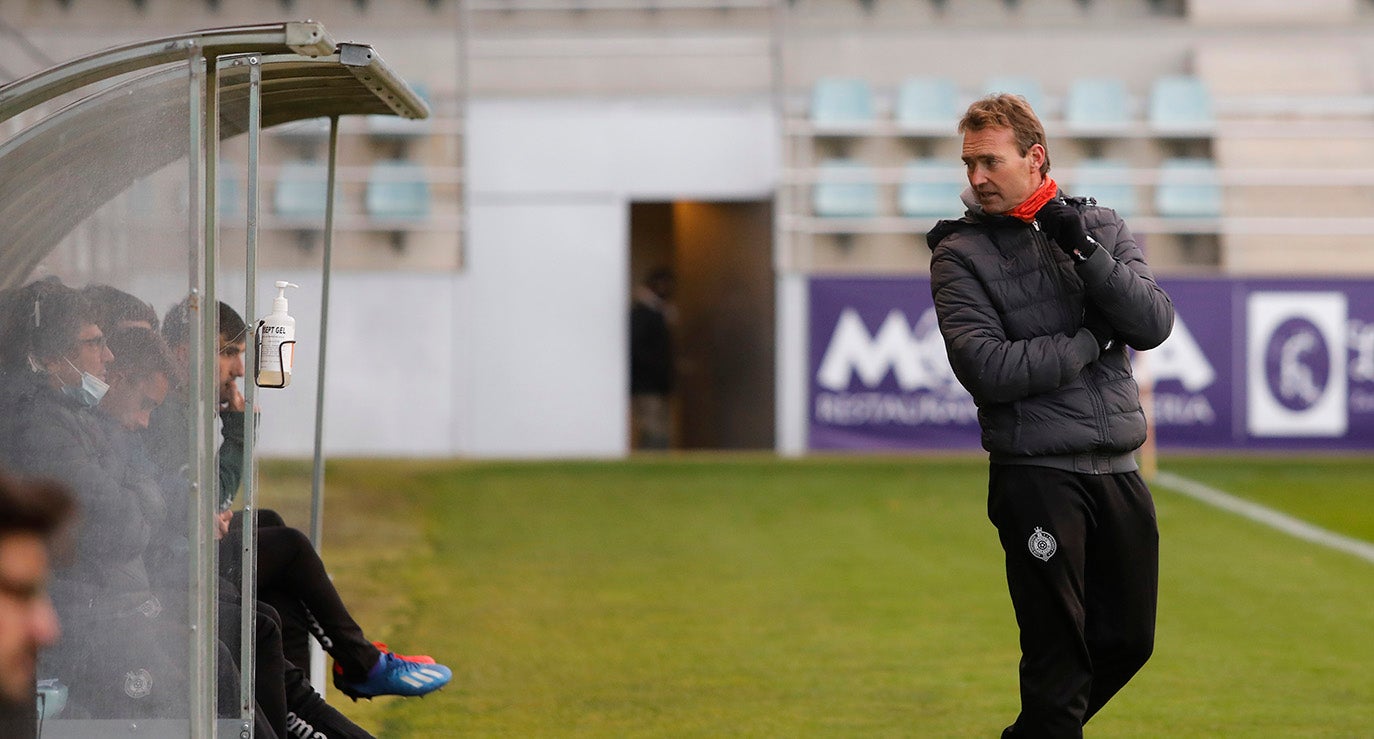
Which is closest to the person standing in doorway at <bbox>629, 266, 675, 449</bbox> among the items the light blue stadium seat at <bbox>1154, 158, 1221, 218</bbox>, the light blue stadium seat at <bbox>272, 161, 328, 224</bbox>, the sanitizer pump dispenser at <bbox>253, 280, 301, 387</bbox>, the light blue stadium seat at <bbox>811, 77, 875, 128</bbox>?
the light blue stadium seat at <bbox>811, 77, 875, 128</bbox>

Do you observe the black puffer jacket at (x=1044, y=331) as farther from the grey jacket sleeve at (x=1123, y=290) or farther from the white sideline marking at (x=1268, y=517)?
the white sideline marking at (x=1268, y=517)

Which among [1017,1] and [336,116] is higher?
[1017,1]

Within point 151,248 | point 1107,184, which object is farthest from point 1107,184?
point 151,248

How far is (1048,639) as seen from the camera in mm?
4246

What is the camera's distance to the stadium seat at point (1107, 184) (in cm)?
1872

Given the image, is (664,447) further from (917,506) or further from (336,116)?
(336,116)

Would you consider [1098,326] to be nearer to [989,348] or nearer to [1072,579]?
[989,348]

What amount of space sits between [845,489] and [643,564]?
14.2 feet

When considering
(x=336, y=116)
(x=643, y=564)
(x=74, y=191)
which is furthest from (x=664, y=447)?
(x=74, y=191)

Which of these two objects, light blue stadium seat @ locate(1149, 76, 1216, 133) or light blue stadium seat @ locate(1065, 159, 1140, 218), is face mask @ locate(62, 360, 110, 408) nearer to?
light blue stadium seat @ locate(1065, 159, 1140, 218)

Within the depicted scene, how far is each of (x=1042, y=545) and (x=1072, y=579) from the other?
0.12 m

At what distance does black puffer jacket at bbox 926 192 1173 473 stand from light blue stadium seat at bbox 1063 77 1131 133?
15.3 meters

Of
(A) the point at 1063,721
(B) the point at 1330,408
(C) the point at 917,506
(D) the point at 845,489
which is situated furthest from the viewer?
(B) the point at 1330,408

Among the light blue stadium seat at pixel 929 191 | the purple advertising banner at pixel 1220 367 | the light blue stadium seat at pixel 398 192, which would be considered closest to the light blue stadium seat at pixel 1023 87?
the light blue stadium seat at pixel 929 191
